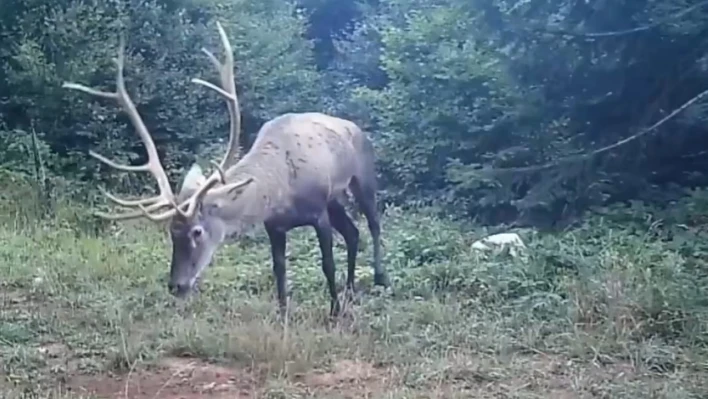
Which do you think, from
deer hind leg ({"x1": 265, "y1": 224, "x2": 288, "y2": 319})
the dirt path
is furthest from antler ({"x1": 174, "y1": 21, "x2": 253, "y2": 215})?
the dirt path

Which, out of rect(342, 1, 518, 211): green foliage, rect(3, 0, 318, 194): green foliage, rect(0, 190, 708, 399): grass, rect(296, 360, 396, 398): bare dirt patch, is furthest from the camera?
rect(3, 0, 318, 194): green foliage

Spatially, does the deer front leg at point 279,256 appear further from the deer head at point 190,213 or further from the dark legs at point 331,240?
the deer head at point 190,213

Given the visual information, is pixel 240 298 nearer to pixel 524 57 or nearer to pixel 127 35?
pixel 524 57

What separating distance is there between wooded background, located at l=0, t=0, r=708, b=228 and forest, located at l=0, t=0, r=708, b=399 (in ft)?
0.09

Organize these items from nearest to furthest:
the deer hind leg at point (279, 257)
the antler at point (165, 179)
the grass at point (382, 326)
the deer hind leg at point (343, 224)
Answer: the grass at point (382, 326) < the antler at point (165, 179) < the deer hind leg at point (279, 257) < the deer hind leg at point (343, 224)

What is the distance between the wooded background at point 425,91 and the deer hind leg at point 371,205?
1894 millimetres

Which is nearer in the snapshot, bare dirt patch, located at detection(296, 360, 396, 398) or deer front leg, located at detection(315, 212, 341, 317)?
bare dirt patch, located at detection(296, 360, 396, 398)

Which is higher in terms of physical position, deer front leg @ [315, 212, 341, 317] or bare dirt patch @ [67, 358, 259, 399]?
deer front leg @ [315, 212, 341, 317]

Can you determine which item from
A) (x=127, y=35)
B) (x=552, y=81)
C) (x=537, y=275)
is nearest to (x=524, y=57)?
(x=552, y=81)

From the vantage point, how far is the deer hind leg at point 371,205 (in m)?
7.71

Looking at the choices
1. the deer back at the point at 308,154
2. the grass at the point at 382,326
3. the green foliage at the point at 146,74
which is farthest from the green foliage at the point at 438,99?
the deer back at the point at 308,154

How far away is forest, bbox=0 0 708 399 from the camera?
18.1 feet

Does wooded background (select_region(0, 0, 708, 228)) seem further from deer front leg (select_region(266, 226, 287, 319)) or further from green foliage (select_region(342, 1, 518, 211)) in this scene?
deer front leg (select_region(266, 226, 287, 319))

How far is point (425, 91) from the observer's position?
11711 mm
